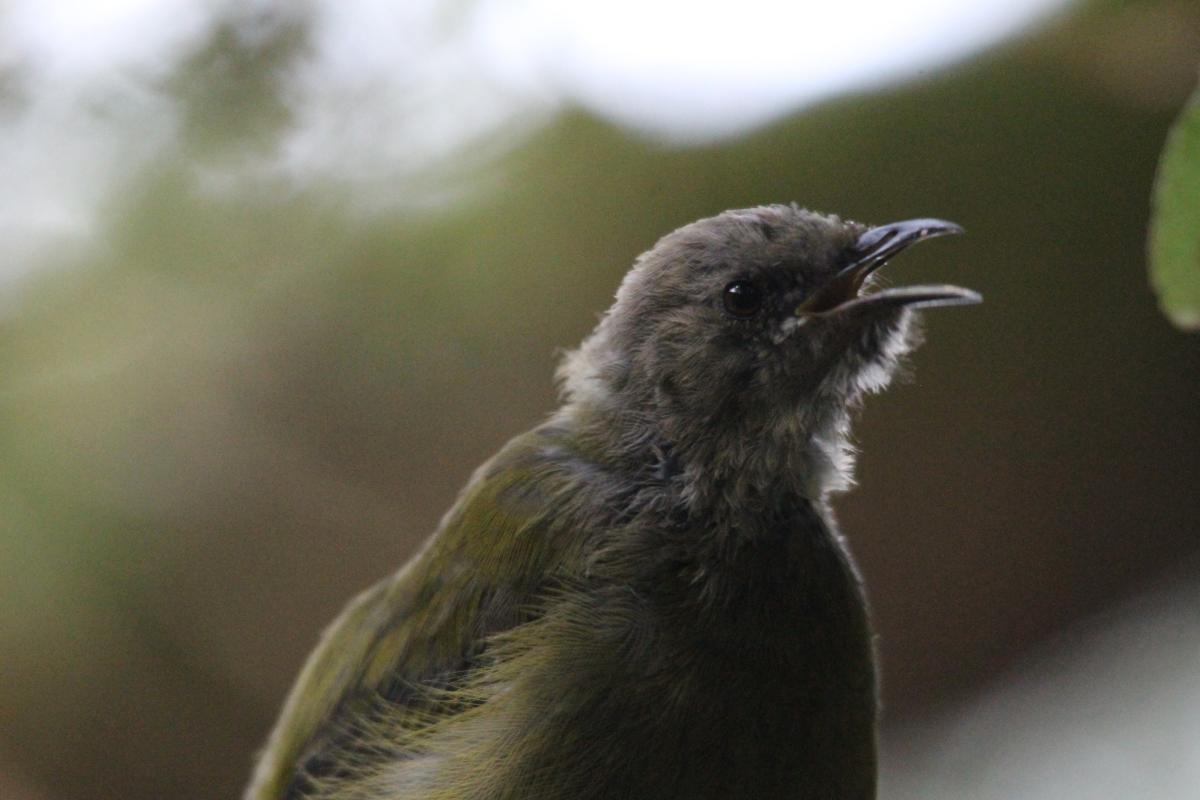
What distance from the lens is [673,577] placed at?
1823 millimetres

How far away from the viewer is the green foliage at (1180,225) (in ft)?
3.80

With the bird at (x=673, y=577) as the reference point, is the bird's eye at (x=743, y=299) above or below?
above

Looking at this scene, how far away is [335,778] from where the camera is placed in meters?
2.11

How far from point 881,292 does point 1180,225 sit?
692 millimetres

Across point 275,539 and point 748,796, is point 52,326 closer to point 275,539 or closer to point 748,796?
point 275,539

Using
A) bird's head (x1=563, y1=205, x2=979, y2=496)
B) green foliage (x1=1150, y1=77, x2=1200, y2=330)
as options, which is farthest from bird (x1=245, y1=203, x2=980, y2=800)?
green foliage (x1=1150, y1=77, x2=1200, y2=330)

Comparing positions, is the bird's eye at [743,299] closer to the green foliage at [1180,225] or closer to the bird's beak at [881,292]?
the bird's beak at [881,292]

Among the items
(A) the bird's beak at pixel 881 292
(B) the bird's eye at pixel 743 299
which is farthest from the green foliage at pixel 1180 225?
(B) the bird's eye at pixel 743 299

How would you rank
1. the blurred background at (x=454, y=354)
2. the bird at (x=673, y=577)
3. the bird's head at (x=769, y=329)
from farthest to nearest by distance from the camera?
the blurred background at (x=454, y=354)
the bird's head at (x=769, y=329)
the bird at (x=673, y=577)

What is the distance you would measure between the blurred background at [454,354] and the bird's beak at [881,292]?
923 mm

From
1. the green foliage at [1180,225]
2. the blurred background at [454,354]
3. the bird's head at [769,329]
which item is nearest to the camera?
the green foliage at [1180,225]

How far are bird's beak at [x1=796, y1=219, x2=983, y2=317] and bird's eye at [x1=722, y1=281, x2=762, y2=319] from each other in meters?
0.07

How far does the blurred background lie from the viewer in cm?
272

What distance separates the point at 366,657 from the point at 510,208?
138 cm
